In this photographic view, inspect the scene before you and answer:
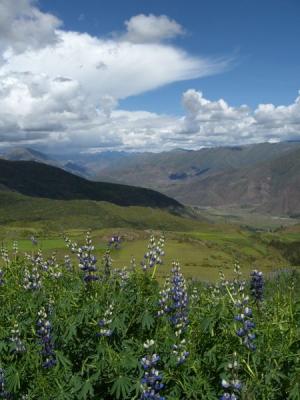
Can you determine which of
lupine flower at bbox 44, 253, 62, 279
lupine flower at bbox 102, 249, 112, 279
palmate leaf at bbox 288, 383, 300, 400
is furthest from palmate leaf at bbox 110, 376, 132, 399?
lupine flower at bbox 44, 253, 62, 279

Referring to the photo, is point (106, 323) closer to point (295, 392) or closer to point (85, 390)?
point (85, 390)

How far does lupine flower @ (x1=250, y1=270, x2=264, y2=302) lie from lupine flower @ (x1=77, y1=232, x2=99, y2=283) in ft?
9.86

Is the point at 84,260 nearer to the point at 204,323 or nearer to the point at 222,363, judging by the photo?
the point at 204,323

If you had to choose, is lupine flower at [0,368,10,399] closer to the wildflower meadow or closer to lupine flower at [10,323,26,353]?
the wildflower meadow

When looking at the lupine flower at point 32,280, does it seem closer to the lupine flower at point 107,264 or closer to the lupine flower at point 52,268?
the lupine flower at point 52,268

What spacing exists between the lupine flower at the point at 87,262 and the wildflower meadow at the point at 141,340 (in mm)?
21

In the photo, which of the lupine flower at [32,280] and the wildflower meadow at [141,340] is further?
the lupine flower at [32,280]

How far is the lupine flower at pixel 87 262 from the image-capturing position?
9.45 metres

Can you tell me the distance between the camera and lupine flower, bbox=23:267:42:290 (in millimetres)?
9984

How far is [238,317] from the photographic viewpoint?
7465mm

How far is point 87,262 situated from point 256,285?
3.31 metres

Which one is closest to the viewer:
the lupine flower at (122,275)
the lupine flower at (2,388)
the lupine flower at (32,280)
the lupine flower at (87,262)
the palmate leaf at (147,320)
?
the lupine flower at (2,388)

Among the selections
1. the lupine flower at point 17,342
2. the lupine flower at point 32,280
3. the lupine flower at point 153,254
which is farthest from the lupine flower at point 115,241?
the lupine flower at point 17,342

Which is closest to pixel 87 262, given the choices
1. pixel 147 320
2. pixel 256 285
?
pixel 147 320
